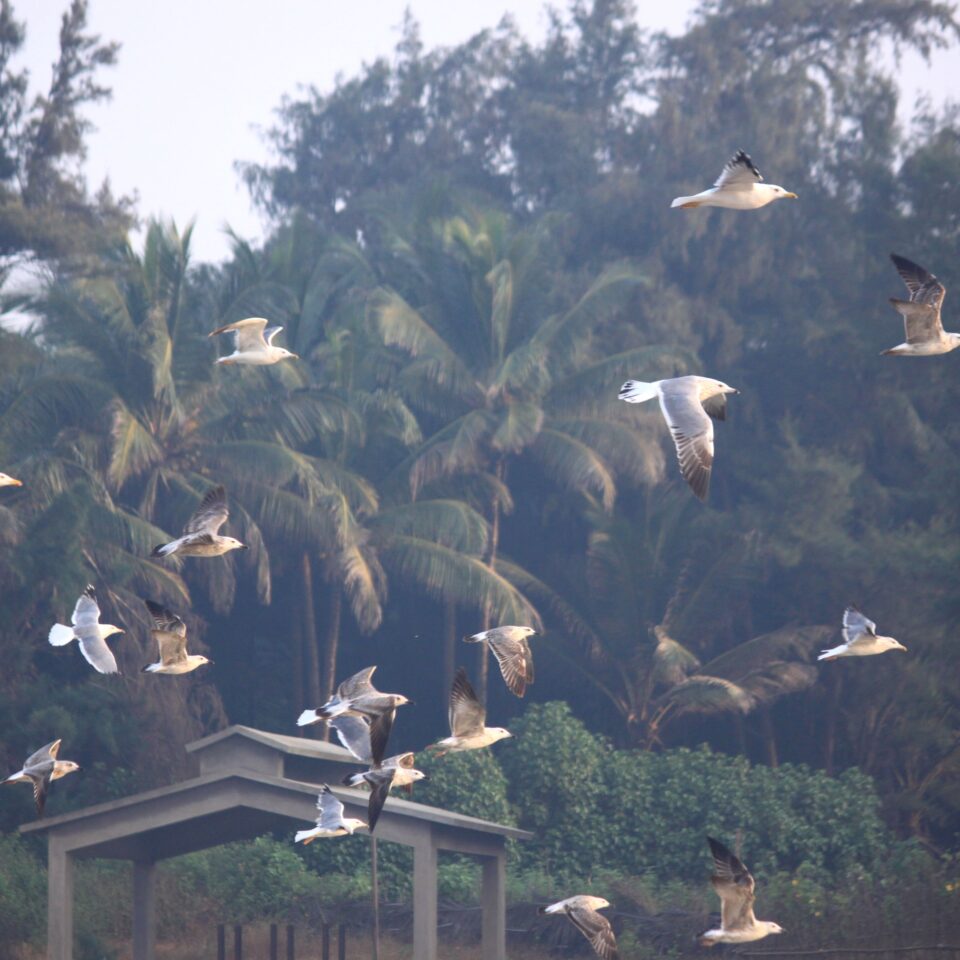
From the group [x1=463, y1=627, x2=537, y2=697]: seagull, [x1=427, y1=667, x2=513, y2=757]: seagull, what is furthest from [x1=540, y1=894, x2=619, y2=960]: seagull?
[x1=463, y1=627, x2=537, y2=697]: seagull

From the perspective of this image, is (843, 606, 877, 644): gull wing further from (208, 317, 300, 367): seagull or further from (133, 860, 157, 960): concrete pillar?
(133, 860, 157, 960): concrete pillar

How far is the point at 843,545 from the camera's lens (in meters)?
34.4

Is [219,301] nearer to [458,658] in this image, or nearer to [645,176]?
[458,658]

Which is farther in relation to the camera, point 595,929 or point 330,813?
point 330,813

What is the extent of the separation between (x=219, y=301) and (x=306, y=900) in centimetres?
1049

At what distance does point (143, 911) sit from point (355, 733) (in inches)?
294

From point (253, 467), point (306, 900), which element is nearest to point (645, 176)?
point (253, 467)

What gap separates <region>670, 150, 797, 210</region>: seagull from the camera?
502 inches

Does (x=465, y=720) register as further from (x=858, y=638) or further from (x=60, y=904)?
(x=60, y=904)

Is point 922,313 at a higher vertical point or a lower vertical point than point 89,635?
higher

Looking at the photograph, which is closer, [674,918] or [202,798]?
[202,798]

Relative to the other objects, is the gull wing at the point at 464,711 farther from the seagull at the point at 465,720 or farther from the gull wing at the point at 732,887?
the gull wing at the point at 732,887

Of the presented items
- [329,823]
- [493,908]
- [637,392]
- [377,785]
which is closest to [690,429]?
[637,392]

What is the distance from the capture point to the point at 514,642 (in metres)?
15.0
